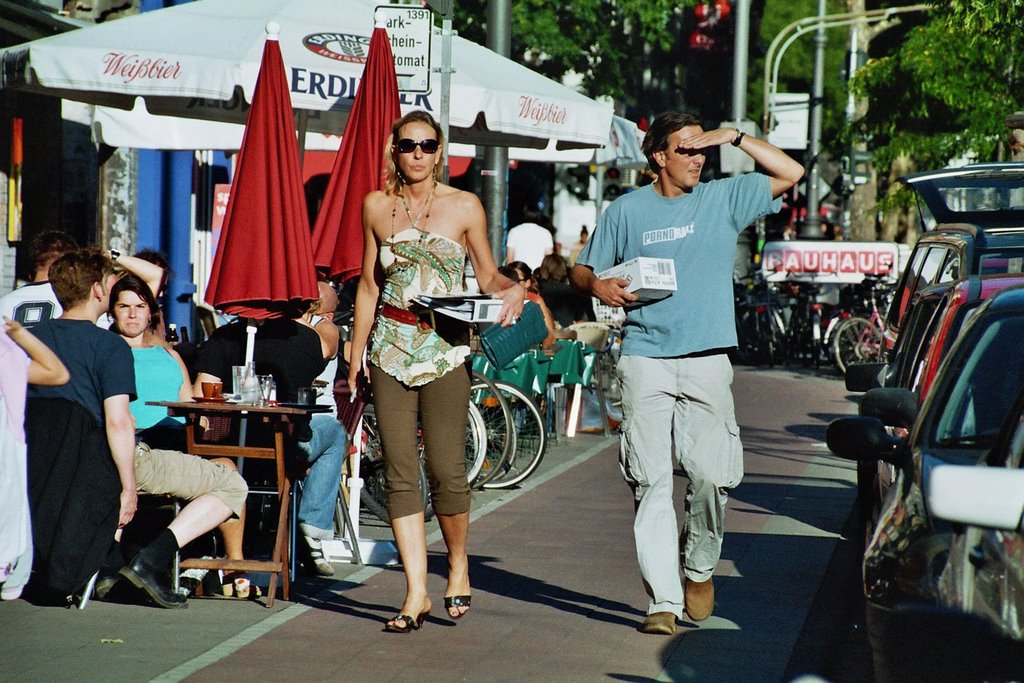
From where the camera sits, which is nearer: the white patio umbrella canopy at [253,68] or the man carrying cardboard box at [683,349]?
the man carrying cardboard box at [683,349]

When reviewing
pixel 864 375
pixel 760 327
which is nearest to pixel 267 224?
pixel 864 375

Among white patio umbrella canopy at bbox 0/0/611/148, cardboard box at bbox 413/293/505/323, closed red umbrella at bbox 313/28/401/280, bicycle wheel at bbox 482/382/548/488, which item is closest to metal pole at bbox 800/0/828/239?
bicycle wheel at bbox 482/382/548/488

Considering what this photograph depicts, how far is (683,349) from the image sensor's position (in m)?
6.54

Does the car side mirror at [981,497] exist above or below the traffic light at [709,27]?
below

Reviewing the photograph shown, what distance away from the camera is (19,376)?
21.1 ft

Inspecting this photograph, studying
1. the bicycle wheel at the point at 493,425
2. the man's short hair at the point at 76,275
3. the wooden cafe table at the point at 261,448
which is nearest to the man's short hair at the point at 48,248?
the wooden cafe table at the point at 261,448

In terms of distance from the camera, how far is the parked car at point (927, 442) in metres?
4.15

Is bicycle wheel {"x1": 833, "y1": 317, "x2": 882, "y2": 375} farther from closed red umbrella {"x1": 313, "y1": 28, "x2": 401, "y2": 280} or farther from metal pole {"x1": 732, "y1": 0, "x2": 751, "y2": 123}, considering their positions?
closed red umbrella {"x1": 313, "y1": 28, "x2": 401, "y2": 280}

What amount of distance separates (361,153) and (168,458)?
88.3 inches

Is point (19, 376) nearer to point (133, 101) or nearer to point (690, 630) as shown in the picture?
point (690, 630)

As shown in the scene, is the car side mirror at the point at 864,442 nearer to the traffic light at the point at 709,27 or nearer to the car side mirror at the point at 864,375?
the car side mirror at the point at 864,375

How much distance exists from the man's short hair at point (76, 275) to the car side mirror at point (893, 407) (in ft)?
10.5

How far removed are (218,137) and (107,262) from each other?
6.84 m

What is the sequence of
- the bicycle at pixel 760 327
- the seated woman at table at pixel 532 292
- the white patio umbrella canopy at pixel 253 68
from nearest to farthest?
the white patio umbrella canopy at pixel 253 68 < the seated woman at table at pixel 532 292 < the bicycle at pixel 760 327
